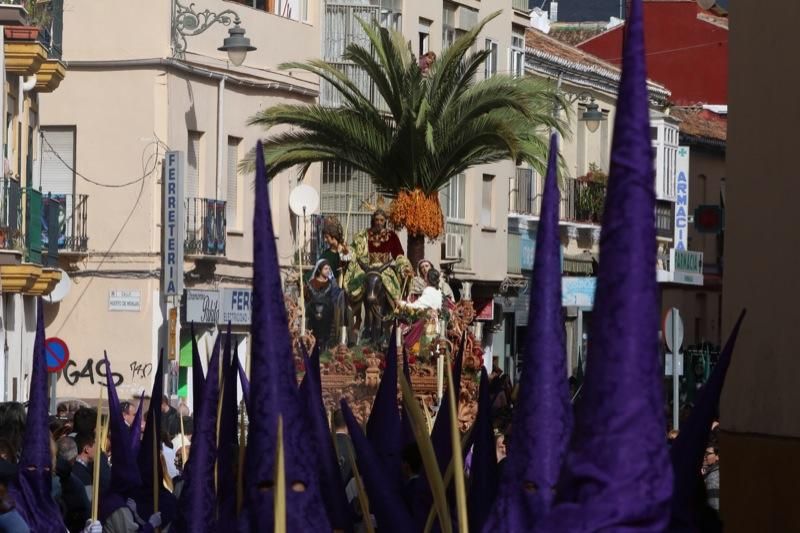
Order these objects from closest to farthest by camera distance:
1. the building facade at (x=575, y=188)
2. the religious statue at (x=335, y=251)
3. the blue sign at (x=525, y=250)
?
1. the religious statue at (x=335, y=251)
2. the building facade at (x=575, y=188)
3. the blue sign at (x=525, y=250)

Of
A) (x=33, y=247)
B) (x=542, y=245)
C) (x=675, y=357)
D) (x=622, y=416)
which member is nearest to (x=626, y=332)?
(x=622, y=416)

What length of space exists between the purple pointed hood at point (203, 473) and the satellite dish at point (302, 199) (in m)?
29.7

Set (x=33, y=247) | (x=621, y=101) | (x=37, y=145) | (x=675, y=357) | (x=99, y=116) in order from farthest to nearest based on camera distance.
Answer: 1. (x=99, y=116)
2. (x=37, y=145)
3. (x=33, y=247)
4. (x=675, y=357)
5. (x=621, y=101)

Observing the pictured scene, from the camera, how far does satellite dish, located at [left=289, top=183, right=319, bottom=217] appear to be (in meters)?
36.9

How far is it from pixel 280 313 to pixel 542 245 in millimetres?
710

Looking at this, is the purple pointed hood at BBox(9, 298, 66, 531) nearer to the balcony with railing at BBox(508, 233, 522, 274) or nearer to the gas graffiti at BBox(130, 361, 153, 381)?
the gas graffiti at BBox(130, 361, 153, 381)

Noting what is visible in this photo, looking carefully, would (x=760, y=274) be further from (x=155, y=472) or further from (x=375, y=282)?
(x=375, y=282)

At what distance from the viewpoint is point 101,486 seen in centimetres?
1099

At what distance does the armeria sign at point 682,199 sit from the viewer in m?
55.3

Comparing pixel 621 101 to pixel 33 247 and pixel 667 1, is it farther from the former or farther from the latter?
pixel 667 1

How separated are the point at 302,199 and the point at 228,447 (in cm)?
3001

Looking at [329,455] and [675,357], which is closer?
[329,455]

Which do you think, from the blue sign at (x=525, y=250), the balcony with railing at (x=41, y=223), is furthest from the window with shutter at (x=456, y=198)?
the balcony with railing at (x=41, y=223)

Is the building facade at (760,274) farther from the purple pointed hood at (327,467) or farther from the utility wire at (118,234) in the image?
the utility wire at (118,234)
